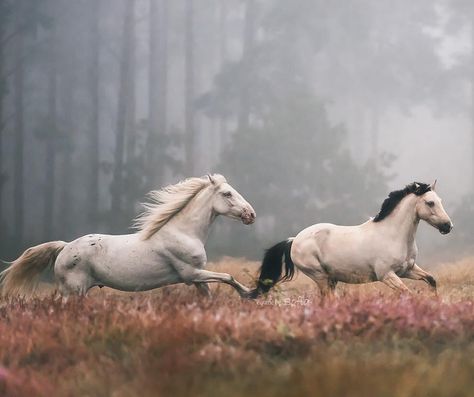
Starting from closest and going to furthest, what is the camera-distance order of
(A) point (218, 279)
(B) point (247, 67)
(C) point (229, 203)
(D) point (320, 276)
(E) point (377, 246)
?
(A) point (218, 279) < (C) point (229, 203) < (E) point (377, 246) < (D) point (320, 276) < (B) point (247, 67)

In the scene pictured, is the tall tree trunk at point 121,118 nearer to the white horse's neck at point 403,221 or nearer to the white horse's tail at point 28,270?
the white horse's tail at point 28,270

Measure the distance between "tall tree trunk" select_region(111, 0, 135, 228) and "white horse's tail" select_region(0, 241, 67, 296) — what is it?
627 inches

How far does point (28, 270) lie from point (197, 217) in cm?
183

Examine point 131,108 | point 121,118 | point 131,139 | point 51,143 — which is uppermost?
point 131,108

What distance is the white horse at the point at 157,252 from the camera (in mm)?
7625

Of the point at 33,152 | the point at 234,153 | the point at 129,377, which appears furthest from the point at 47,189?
the point at 129,377

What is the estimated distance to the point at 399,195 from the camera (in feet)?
26.2

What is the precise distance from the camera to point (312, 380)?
11.9ft

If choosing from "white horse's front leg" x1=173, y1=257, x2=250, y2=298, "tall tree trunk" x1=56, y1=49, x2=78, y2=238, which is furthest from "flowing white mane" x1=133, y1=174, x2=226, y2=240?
"tall tree trunk" x1=56, y1=49, x2=78, y2=238

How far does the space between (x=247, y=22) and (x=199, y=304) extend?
2325 cm

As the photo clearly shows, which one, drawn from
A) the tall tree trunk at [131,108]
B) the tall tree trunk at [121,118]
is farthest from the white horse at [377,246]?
the tall tree trunk at [131,108]

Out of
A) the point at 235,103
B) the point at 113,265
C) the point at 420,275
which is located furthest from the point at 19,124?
the point at 420,275

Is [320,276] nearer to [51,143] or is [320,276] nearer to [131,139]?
[131,139]

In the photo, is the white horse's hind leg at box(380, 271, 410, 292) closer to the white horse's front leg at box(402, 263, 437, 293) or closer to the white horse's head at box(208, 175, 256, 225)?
the white horse's front leg at box(402, 263, 437, 293)
